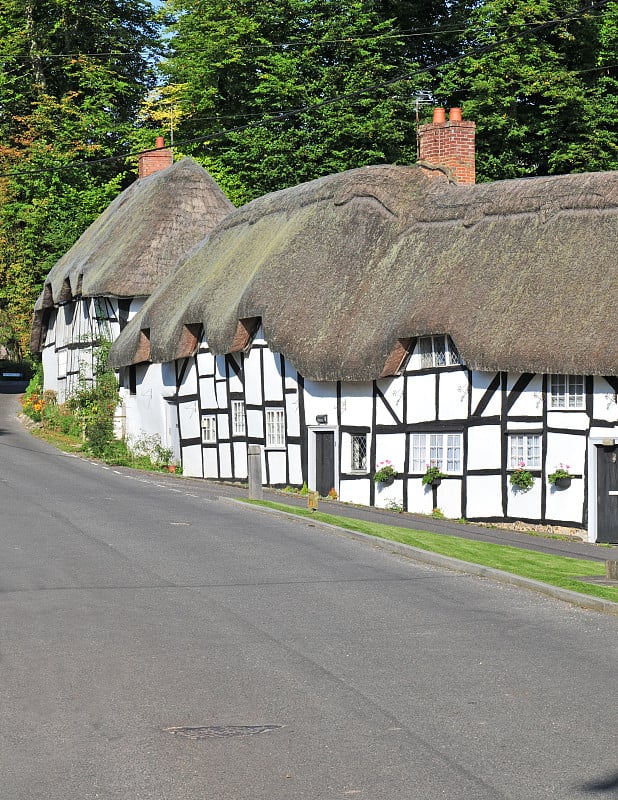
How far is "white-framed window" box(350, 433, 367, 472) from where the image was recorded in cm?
2927

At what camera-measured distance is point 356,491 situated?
29047mm

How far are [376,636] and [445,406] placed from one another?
16081 millimetres

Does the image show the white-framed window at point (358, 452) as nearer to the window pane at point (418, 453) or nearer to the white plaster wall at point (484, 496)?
the window pane at point (418, 453)

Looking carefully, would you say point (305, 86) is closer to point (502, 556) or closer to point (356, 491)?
point (356, 491)

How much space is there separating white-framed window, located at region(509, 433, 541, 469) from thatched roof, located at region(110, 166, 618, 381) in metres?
1.81

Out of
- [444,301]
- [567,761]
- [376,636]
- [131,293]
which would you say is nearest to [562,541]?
[444,301]

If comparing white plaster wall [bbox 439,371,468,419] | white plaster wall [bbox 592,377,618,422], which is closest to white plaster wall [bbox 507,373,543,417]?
white plaster wall [bbox 439,371,468,419]

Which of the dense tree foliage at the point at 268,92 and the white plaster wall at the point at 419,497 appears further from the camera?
the dense tree foliage at the point at 268,92

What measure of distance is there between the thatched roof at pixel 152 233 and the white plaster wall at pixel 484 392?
1506cm

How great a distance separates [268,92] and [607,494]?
2702cm

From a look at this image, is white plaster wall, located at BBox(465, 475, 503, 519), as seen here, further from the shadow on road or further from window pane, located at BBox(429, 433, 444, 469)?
the shadow on road

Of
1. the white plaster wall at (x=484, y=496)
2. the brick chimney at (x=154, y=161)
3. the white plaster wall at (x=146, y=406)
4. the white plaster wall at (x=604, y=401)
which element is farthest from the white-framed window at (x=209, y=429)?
the brick chimney at (x=154, y=161)

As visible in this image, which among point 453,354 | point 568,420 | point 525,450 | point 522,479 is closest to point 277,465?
point 453,354

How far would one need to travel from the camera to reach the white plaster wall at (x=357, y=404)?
2883 cm
